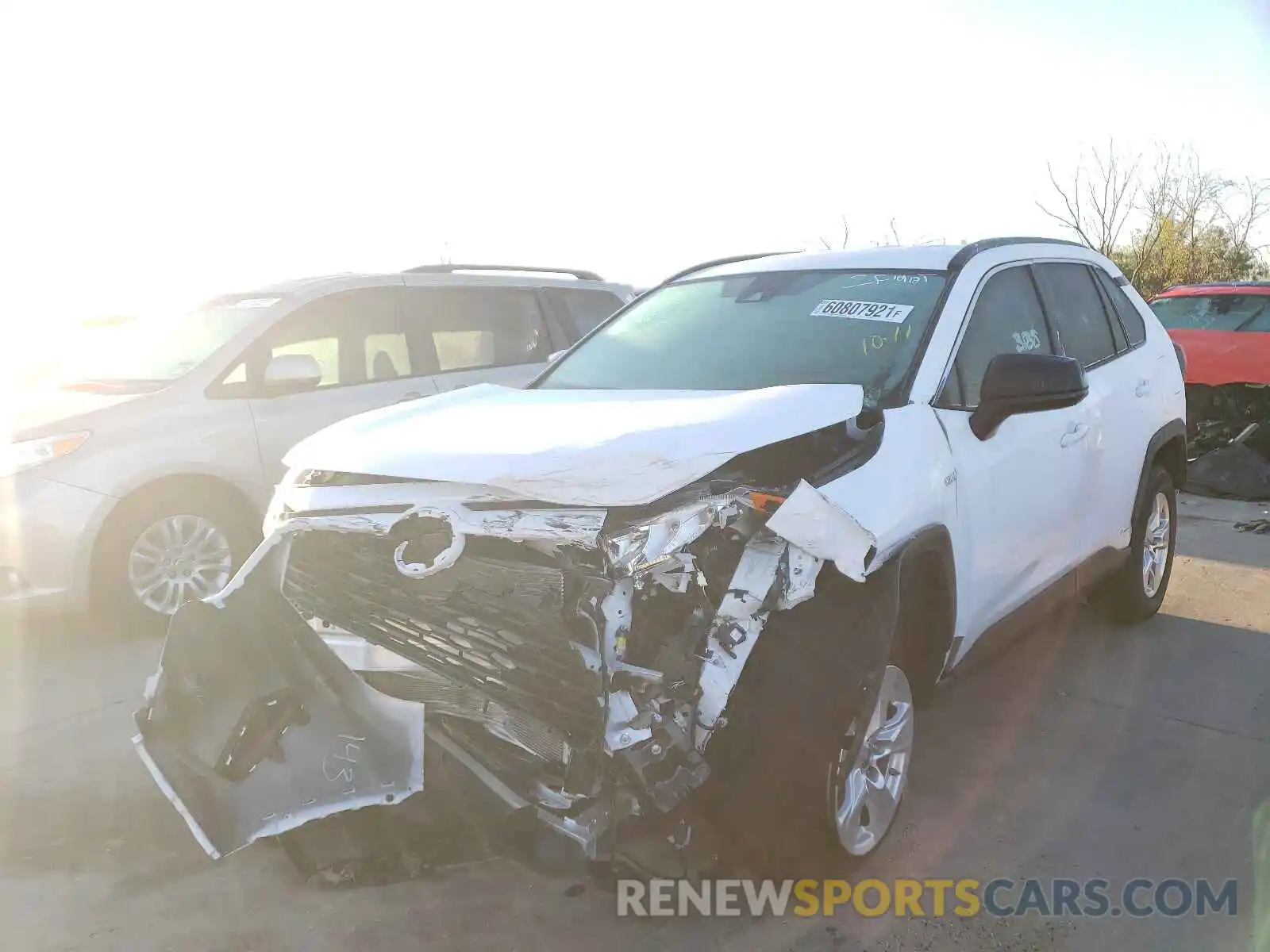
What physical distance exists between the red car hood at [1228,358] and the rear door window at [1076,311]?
5.22 metres

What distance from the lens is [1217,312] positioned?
9.98m

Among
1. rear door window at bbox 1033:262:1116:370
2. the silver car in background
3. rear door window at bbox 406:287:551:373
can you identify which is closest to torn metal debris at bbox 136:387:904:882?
rear door window at bbox 1033:262:1116:370

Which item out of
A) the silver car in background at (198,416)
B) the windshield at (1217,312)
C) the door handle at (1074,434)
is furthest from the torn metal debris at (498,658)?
the windshield at (1217,312)

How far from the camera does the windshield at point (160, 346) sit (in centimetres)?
551

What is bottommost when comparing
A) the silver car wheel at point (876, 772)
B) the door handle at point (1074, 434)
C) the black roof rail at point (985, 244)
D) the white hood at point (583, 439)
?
the silver car wheel at point (876, 772)

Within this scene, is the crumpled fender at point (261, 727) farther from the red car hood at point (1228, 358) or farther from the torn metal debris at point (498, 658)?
the red car hood at point (1228, 358)

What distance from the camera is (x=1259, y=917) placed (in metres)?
2.83

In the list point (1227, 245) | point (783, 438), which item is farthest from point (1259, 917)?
point (1227, 245)

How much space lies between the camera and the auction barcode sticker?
11.7 ft

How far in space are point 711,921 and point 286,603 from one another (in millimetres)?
1396

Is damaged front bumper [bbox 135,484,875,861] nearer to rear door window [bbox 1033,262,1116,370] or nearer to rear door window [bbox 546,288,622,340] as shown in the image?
rear door window [bbox 1033,262,1116,370]

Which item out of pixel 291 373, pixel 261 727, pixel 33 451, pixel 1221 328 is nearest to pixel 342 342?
pixel 291 373

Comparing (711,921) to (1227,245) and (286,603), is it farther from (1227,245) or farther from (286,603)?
(1227,245)

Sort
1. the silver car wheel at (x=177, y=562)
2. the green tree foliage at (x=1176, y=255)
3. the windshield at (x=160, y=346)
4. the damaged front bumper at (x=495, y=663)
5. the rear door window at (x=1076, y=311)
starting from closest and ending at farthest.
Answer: the damaged front bumper at (x=495, y=663) < the rear door window at (x=1076, y=311) < the silver car wheel at (x=177, y=562) < the windshield at (x=160, y=346) < the green tree foliage at (x=1176, y=255)
